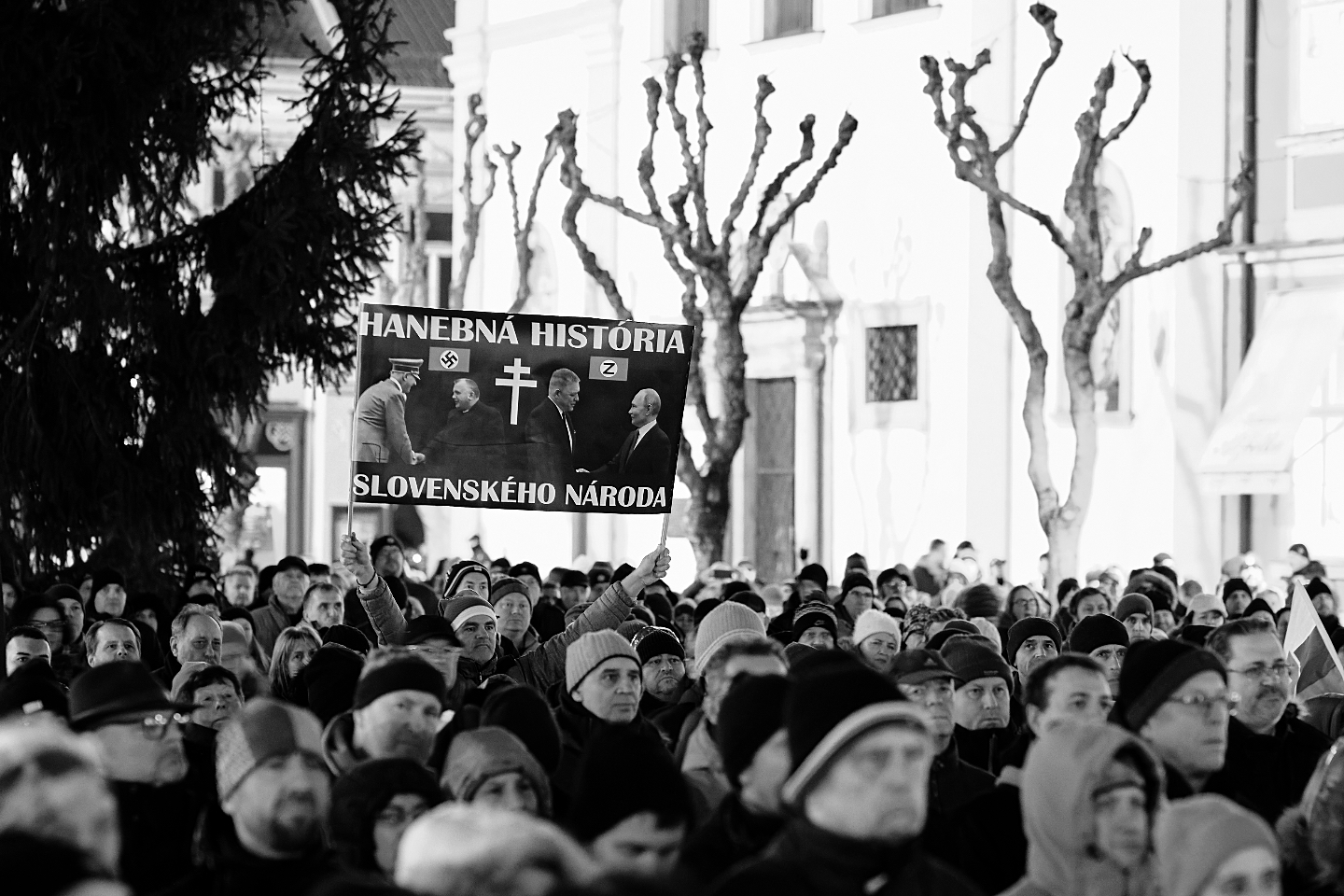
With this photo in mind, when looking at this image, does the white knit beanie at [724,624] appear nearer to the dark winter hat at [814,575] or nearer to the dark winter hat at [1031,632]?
the dark winter hat at [1031,632]

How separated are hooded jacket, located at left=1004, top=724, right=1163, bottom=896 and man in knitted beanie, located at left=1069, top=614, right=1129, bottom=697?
4.43m

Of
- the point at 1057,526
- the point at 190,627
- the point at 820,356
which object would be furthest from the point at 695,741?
the point at 820,356

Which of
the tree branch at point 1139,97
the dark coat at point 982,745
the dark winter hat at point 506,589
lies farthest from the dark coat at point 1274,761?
the tree branch at point 1139,97

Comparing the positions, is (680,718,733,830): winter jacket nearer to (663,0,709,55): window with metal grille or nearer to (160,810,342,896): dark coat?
(160,810,342,896): dark coat

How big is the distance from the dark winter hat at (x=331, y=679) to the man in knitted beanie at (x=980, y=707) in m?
2.37

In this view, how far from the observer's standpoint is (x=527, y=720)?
6.87m

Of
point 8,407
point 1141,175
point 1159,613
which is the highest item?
point 1141,175

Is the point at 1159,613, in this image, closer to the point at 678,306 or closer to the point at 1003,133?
the point at 1003,133

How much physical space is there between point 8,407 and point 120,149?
7.36ft

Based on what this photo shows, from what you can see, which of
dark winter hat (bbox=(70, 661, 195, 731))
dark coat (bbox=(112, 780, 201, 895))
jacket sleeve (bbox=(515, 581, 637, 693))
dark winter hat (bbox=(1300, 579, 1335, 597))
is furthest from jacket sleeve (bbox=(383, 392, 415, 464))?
dark winter hat (bbox=(1300, 579, 1335, 597))

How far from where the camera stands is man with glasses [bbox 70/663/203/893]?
6.27 metres

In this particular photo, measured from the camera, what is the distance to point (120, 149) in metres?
17.3

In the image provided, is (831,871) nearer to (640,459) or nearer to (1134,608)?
(640,459)

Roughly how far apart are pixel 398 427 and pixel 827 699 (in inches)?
260
